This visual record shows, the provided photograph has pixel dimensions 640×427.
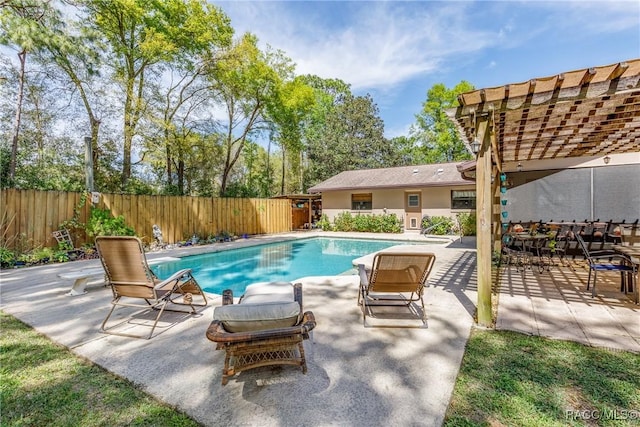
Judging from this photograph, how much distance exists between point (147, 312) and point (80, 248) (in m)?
7.14

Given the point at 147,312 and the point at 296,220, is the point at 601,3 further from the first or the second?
the point at 296,220

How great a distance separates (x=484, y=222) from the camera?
3531 mm

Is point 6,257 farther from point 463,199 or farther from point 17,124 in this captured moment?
point 463,199

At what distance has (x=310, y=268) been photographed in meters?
9.02

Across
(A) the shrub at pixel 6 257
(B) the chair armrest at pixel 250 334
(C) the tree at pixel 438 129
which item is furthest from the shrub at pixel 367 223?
(B) the chair armrest at pixel 250 334

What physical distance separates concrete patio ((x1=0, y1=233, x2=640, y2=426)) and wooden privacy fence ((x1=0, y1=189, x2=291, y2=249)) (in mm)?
4448

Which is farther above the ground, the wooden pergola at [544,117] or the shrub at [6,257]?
the wooden pergola at [544,117]

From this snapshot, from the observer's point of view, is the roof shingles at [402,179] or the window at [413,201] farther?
the window at [413,201]

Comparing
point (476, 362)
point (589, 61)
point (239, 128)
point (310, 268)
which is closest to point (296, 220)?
point (239, 128)

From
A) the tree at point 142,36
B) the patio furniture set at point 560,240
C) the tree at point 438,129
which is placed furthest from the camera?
the tree at point 438,129

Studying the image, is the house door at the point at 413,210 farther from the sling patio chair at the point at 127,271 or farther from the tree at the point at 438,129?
the sling patio chair at the point at 127,271

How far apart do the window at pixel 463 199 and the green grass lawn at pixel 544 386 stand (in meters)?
13.1

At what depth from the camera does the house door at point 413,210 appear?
54.3 feet

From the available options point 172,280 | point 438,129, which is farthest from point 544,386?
point 438,129
